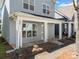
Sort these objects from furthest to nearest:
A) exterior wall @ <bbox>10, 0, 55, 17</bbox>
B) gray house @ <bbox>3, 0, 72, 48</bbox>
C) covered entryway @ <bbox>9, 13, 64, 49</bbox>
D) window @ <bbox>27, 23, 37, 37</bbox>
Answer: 1. window @ <bbox>27, 23, 37, 37</bbox>
2. exterior wall @ <bbox>10, 0, 55, 17</bbox>
3. gray house @ <bbox>3, 0, 72, 48</bbox>
4. covered entryway @ <bbox>9, 13, 64, 49</bbox>

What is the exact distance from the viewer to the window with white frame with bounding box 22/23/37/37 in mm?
18281

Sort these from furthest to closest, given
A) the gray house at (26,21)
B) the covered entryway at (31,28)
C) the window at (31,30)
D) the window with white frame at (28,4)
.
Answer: the window at (31,30) → the window with white frame at (28,4) → the gray house at (26,21) → the covered entryway at (31,28)

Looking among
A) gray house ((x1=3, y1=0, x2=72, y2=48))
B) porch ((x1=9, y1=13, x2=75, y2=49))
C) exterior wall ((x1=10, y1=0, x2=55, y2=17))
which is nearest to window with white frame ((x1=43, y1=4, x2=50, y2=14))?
gray house ((x1=3, y1=0, x2=72, y2=48))

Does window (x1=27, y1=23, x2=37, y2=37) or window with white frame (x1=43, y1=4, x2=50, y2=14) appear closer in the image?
window (x1=27, y1=23, x2=37, y2=37)

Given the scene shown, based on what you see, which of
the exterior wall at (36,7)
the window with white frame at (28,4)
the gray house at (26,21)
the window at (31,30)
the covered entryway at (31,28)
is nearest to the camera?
the covered entryway at (31,28)

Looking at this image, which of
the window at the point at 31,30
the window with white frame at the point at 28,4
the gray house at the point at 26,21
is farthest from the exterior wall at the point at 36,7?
the window at the point at 31,30

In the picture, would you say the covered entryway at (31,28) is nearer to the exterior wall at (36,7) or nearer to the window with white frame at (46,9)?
the exterior wall at (36,7)

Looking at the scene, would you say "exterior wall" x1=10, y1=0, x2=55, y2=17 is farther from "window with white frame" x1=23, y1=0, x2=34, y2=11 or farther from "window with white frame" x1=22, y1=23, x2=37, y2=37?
"window with white frame" x1=22, y1=23, x2=37, y2=37

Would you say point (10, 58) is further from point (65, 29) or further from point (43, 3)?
point (65, 29)

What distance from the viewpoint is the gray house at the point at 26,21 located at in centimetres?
1476

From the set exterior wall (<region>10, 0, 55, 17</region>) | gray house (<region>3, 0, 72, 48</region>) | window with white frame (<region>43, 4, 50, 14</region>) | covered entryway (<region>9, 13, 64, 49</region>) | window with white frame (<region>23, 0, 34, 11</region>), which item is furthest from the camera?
window with white frame (<region>43, 4, 50, 14</region>)

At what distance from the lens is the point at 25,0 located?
1834 cm

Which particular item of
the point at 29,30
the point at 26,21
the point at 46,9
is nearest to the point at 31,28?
the point at 29,30

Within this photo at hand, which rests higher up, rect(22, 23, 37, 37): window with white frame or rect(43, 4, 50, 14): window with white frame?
rect(43, 4, 50, 14): window with white frame
